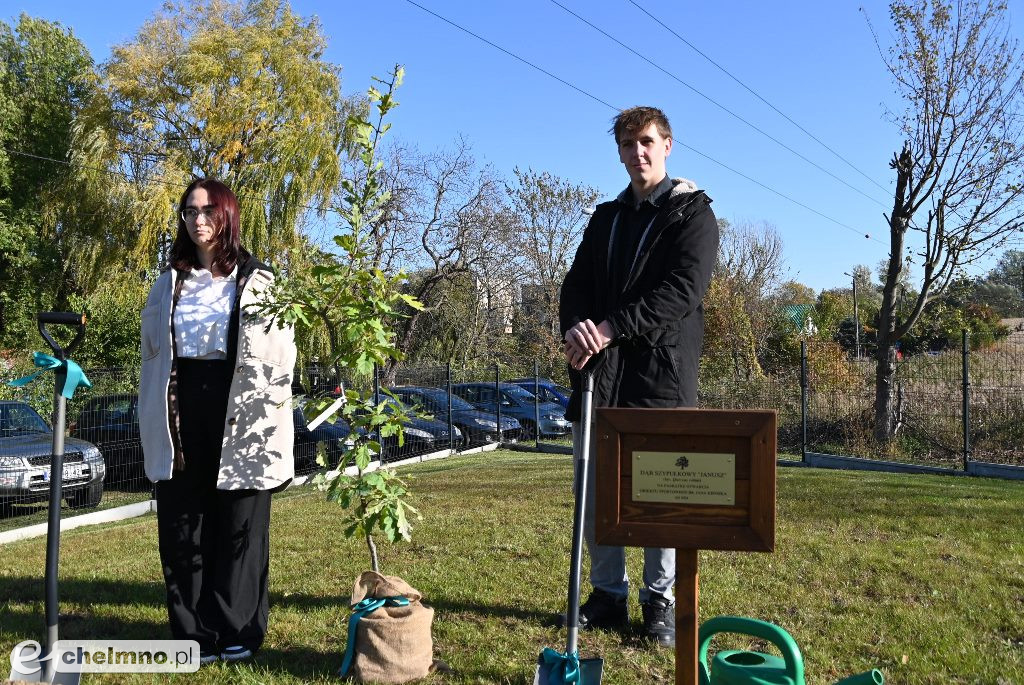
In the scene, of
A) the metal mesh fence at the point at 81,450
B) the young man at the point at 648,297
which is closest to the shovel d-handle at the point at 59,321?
the young man at the point at 648,297

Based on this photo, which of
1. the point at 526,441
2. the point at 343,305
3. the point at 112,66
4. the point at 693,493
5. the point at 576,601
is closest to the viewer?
the point at 693,493

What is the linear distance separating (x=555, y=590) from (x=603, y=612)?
2.23ft

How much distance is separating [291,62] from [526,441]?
10929 mm

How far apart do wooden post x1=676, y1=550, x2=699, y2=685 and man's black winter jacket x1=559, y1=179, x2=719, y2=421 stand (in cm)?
100

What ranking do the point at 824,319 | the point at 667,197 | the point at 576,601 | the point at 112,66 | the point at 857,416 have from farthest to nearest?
the point at 824,319, the point at 112,66, the point at 857,416, the point at 667,197, the point at 576,601

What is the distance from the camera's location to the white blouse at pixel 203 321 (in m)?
3.43

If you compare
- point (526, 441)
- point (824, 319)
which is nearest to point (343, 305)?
point (526, 441)

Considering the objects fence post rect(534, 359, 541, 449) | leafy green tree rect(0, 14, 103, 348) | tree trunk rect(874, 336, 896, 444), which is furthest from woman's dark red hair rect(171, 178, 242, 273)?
leafy green tree rect(0, 14, 103, 348)

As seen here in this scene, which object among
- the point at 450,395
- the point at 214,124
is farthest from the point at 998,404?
the point at 214,124

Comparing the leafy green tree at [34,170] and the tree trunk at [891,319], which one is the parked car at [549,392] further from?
the leafy green tree at [34,170]

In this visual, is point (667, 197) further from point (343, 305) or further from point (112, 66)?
point (112, 66)

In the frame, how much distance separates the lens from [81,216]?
20.3 m

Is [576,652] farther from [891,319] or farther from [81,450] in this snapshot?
[891,319]

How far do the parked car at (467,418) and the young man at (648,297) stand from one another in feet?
36.5
